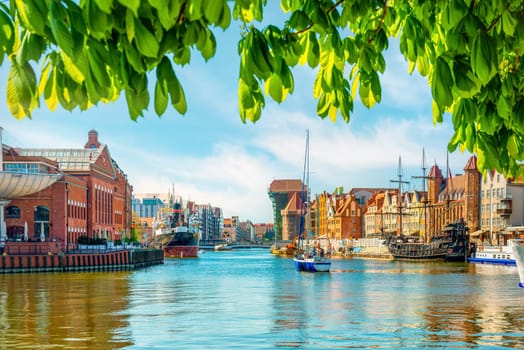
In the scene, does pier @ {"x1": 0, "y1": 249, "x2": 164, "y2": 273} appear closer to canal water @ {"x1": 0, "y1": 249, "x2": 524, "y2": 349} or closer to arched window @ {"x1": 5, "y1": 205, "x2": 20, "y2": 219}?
arched window @ {"x1": 5, "y1": 205, "x2": 20, "y2": 219}

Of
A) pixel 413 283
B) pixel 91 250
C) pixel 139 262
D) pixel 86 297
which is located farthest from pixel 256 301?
pixel 139 262

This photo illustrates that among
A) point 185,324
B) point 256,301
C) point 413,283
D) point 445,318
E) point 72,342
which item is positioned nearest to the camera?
point 72,342

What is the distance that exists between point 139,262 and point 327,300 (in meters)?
55.8

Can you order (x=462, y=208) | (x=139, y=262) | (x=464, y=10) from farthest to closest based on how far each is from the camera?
(x=462, y=208) → (x=139, y=262) → (x=464, y=10)

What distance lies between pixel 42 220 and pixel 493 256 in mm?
57974

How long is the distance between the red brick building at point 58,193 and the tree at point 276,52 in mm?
82720

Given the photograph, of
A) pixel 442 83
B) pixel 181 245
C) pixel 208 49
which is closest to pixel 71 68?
pixel 208 49

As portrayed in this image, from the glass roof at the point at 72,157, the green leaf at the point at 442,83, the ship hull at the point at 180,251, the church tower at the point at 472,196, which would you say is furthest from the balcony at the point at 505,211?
the green leaf at the point at 442,83

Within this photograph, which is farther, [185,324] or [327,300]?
[327,300]

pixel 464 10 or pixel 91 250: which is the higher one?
pixel 464 10

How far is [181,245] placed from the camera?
14750 centimetres

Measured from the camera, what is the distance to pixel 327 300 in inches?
1833

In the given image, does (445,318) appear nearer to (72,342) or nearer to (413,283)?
(72,342)

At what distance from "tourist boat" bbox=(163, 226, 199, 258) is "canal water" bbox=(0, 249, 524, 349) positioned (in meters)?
83.6
